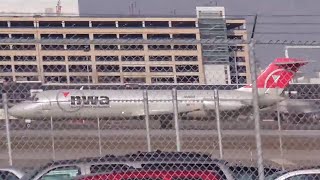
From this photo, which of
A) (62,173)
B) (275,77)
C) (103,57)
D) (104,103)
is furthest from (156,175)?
(104,103)

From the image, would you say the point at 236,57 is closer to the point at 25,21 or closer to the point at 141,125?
the point at 25,21

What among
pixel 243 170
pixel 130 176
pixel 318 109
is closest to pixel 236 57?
pixel 243 170

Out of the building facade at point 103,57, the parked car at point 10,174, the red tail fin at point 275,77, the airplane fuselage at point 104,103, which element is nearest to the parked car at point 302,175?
the building facade at point 103,57

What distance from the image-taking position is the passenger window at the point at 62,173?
851 centimetres

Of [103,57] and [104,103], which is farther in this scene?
[104,103]

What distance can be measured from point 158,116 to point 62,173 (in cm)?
770

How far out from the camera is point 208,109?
17234 millimetres

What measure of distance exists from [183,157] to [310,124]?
295 inches

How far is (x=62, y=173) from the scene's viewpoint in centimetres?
859

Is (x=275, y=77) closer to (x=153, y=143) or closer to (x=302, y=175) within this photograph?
(x=302, y=175)

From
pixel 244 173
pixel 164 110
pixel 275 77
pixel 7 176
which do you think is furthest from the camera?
pixel 164 110

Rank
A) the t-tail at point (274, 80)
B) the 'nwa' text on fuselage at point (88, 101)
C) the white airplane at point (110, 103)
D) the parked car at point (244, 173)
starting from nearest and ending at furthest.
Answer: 1. the parked car at point (244, 173)
2. the t-tail at point (274, 80)
3. the white airplane at point (110, 103)
4. the 'nwa' text on fuselage at point (88, 101)

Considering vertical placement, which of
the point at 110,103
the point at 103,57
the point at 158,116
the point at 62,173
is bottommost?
the point at 62,173

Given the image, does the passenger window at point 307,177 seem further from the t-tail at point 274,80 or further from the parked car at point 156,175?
the t-tail at point 274,80
